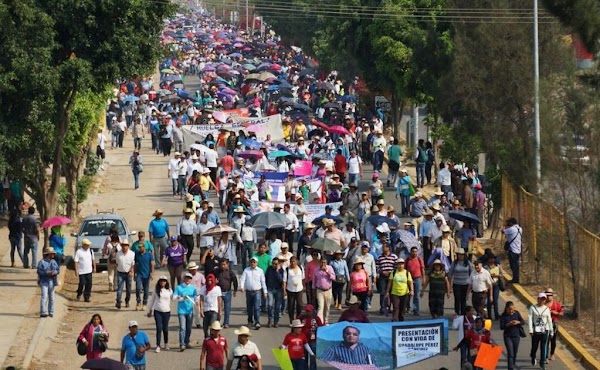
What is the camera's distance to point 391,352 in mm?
22969

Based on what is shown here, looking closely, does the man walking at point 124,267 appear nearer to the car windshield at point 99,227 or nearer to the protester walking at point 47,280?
the protester walking at point 47,280

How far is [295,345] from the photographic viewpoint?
22547 mm

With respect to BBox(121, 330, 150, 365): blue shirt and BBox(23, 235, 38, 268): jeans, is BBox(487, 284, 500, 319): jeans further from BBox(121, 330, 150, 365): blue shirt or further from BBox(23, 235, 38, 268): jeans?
BBox(23, 235, 38, 268): jeans

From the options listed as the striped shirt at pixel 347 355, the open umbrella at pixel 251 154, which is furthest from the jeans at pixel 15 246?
the striped shirt at pixel 347 355

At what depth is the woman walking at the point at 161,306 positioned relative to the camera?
82.3 feet

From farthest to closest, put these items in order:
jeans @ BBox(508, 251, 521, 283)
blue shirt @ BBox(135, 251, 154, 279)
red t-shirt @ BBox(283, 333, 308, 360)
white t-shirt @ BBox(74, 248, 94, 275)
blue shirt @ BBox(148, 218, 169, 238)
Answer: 1. blue shirt @ BBox(148, 218, 169, 238)
2. jeans @ BBox(508, 251, 521, 283)
3. white t-shirt @ BBox(74, 248, 94, 275)
4. blue shirt @ BBox(135, 251, 154, 279)
5. red t-shirt @ BBox(283, 333, 308, 360)

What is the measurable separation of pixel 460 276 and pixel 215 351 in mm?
6233

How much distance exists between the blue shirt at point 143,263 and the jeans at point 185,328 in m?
3.33

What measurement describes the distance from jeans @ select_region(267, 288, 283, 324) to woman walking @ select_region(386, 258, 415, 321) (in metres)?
1.88

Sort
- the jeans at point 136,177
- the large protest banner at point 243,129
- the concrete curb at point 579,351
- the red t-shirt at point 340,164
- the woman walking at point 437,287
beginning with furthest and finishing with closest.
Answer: the large protest banner at point 243,129 → the jeans at point 136,177 → the red t-shirt at point 340,164 → the woman walking at point 437,287 → the concrete curb at point 579,351

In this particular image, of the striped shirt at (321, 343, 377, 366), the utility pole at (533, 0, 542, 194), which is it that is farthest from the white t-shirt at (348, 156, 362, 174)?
the striped shirt at (321, 343, 377, 366)

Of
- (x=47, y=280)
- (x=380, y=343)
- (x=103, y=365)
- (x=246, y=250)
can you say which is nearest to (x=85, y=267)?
(x=47, y=280)

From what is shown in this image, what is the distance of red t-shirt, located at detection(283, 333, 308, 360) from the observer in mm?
22516

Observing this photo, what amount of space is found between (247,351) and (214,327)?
882mm
